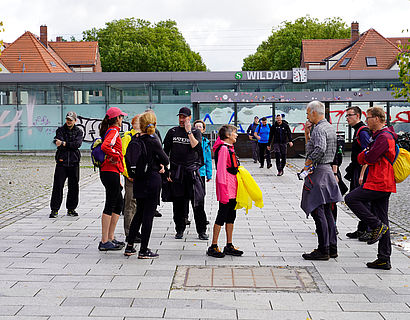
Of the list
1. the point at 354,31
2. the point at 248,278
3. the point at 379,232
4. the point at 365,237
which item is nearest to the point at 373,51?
the point at 354,31

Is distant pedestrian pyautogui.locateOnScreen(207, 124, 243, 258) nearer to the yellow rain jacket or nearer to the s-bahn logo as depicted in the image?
the yellow rain jacket

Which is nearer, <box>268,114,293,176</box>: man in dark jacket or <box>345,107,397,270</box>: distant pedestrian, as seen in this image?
<box>345,107,397,270</box>: distant pedestrian

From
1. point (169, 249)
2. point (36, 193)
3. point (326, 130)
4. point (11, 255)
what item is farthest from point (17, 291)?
point (36, 193)

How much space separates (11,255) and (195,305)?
290 cm

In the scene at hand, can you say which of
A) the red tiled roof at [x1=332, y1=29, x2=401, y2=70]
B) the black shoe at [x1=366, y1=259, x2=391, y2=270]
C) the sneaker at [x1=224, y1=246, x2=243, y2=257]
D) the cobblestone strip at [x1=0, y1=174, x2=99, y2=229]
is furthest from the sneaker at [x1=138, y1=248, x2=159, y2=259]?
the red tiled roof at [x1=332, y1=29, x2=401, y2=70]

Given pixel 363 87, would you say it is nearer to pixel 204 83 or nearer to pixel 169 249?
pixel 204 83

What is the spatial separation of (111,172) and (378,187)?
3.18m

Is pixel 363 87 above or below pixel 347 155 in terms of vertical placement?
above

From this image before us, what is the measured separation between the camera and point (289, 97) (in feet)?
85.7

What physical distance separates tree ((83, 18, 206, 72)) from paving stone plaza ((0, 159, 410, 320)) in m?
51.3

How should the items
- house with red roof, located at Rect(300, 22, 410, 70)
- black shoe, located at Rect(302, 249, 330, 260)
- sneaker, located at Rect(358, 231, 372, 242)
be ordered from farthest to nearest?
1. house with red roof, located at Rect(300, 22, 410, 70)
2. sneaker, located at Rect(358, 231, 372, 242)
3. black shoe, located at Rect(302, 249, 330, 260)

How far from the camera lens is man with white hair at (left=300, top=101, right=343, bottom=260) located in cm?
655

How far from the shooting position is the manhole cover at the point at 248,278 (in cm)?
536

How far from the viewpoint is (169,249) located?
23.5ft
